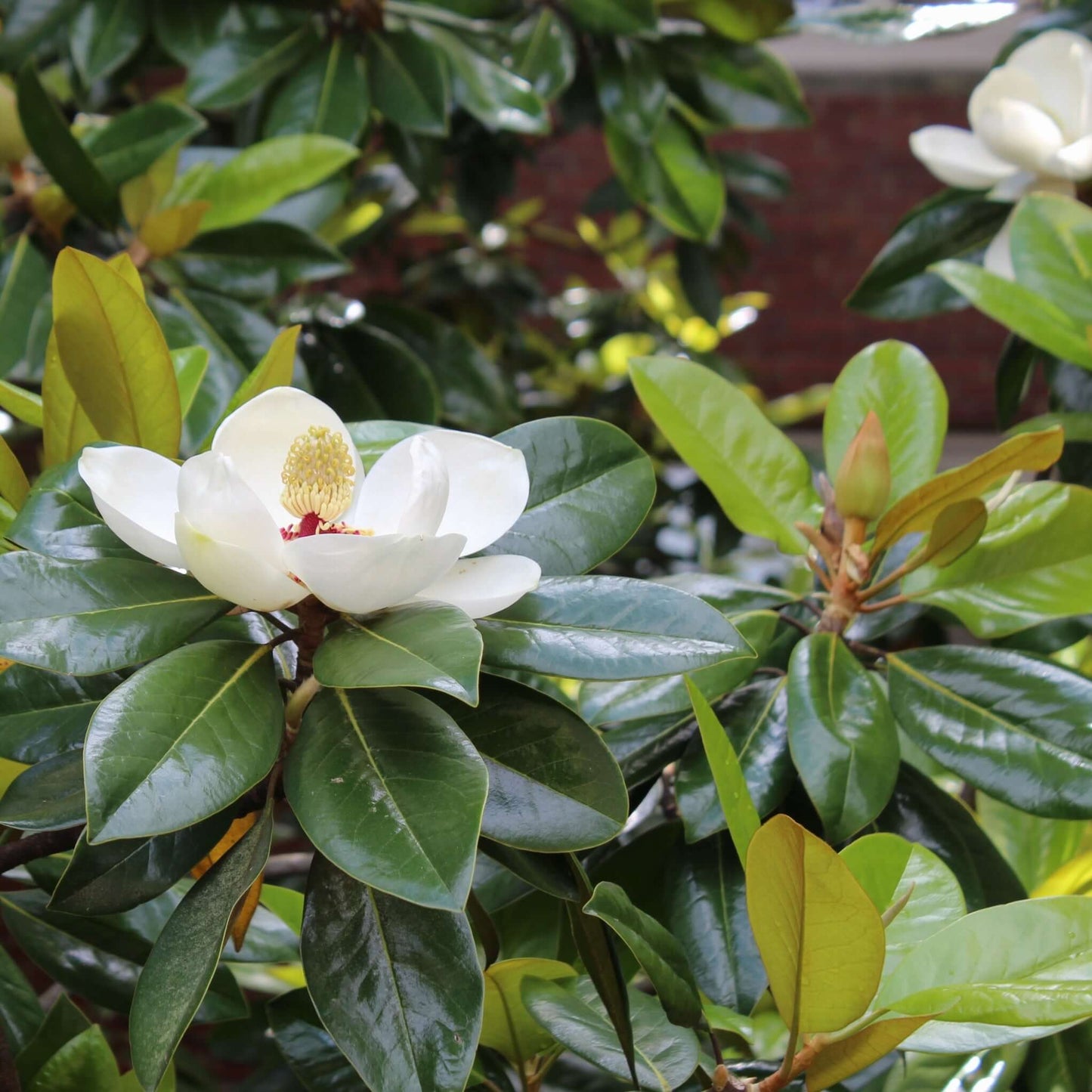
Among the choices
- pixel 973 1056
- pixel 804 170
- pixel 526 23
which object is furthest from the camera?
pixel 804 170

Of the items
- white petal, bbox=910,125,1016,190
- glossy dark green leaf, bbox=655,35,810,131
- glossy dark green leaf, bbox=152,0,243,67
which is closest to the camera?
white petal, bbox=910,125,1016,190

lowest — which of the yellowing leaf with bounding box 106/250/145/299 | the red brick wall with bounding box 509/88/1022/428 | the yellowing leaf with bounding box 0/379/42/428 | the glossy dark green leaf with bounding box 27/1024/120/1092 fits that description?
the red brick wall with bounding box 509/88/1022/428

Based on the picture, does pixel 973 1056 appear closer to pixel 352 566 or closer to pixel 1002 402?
pixel 352 566

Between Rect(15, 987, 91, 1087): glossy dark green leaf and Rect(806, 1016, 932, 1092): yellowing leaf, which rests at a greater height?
Rect(806, 1016, 932, 1092): yellowing leaf

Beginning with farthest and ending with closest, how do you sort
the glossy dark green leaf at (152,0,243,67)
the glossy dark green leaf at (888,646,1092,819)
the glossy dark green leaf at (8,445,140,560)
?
the glossy dark green leaf at (152,0,243,67), the glossy dark green leaf at (888,646,1092,819), the glossy dark green leaf at (8,445,140,560)

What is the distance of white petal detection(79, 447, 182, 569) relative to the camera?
42 centimetres

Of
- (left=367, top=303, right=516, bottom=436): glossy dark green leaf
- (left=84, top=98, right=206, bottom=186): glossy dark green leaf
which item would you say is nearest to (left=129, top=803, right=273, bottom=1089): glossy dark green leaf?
(left=84, top=98, right=206, bottom=186): glossy dark green leaf

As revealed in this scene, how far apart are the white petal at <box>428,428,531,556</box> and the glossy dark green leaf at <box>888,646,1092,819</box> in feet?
0.86

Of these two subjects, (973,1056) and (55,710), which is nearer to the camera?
(55,710)

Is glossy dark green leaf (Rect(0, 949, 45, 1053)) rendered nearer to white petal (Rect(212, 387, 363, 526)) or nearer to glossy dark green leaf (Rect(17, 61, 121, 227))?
white petal (Rect(212, 387, 363, 526))

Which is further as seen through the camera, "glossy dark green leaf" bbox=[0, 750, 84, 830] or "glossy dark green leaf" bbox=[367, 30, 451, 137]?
"glossy dark green leaf" bbox=[367, 30, 451, 137]

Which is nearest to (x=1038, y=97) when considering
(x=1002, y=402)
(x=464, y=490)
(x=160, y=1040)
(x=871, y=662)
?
(x=1002, y=402)

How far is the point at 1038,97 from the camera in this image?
2.98 feet

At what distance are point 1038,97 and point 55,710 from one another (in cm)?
85
